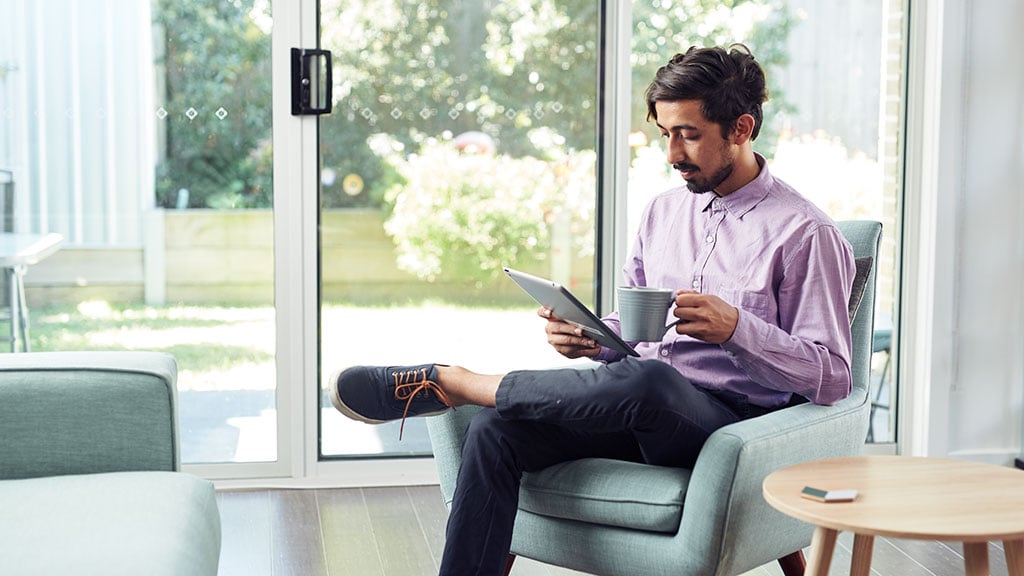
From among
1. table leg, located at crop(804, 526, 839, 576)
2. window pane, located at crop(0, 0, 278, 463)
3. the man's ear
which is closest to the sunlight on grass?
window pane, located at crop(0, 0, 278, 463)

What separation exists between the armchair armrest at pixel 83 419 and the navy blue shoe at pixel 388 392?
37 cm

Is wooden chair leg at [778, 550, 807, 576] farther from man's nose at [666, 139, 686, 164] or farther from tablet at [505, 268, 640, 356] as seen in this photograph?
man's nose at [666, 139, 686, 164]

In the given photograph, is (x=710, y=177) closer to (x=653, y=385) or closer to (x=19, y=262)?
(x=653, y=385)

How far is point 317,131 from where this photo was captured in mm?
3420

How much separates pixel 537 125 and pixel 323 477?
4.11ft

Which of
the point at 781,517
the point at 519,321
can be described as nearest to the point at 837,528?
the point at 781,517

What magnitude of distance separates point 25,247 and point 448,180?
1.22m

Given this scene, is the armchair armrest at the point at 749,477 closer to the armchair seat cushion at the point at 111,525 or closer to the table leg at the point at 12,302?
the armchair seat cushion at the point at 111,525

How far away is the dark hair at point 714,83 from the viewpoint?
7.77 ft

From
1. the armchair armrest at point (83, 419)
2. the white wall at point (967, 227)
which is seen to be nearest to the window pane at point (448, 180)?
the white wall at point (967, 227)

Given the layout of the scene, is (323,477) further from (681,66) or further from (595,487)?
(681,66)

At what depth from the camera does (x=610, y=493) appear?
6.97 ft

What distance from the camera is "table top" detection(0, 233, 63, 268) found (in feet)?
10.8

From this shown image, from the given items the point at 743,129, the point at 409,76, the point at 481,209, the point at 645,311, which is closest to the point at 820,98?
the point at 481,209
